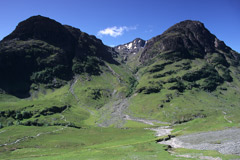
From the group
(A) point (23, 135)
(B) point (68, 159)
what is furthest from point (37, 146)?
(B) point (68, 159)

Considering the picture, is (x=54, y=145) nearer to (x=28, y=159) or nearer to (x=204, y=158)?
(x=28, y=159)

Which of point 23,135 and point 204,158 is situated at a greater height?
point 204,158

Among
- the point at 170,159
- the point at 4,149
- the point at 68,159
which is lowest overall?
the point at 4,149

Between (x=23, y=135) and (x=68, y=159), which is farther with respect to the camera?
(x=23, y=135)

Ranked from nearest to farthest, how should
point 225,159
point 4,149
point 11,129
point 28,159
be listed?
point 225,159, point 28,159, point 4,149, point 11,129

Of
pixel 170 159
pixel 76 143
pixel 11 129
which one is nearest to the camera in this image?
pixel 170 159

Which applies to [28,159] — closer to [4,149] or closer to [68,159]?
[68,159]

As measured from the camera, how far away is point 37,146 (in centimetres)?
10106

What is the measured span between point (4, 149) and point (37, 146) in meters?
Answer: 15.4

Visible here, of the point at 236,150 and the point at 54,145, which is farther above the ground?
the point at 236,150

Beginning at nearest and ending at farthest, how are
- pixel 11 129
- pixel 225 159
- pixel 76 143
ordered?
pixel 225 159, pixel 76 143, pixel 11 129

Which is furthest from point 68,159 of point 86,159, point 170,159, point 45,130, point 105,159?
point 45,130

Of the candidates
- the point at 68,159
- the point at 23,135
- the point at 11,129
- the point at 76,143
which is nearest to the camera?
the point at 68,159

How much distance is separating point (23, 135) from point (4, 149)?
32.0 metres
